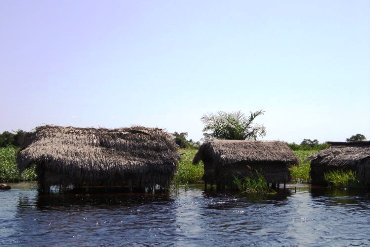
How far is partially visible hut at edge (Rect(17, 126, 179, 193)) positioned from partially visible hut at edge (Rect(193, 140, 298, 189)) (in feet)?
11.1

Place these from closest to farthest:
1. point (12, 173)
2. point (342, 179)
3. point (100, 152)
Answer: point (100, 152) → point (342, 179) → point (12, 173)

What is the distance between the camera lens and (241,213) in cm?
2261

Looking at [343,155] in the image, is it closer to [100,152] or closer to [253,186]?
[253,186]

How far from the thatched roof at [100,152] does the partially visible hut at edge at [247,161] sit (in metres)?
3.45

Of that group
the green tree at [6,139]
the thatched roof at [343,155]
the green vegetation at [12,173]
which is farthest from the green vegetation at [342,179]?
the green tree at [6,139]

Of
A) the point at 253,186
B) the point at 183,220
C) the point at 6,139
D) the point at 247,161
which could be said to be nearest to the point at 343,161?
the point at 247,161

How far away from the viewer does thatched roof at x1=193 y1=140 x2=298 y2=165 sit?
105ft

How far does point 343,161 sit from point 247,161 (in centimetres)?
646

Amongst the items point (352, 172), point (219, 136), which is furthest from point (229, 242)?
point (219, 136)

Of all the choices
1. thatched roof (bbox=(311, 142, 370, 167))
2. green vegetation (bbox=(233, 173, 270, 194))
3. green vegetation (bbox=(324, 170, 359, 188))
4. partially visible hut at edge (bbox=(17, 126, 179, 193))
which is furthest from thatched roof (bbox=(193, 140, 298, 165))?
thatched roof (bbox=(311, 142, 370, 167))

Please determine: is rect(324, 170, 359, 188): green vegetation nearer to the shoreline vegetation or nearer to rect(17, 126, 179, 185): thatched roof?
the shoreline vegetation

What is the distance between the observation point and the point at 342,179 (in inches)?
1323

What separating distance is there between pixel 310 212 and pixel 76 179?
11.6 meters

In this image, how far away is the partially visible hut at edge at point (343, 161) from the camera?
32.8 m
